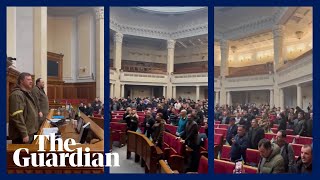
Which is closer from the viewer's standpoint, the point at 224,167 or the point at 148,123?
the point at 224,167

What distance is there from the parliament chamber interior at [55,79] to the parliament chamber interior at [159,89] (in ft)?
0.51

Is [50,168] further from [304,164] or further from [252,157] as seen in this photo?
[304,164]

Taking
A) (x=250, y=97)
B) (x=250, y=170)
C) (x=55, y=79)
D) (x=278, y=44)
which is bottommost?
(x=250, y=170)

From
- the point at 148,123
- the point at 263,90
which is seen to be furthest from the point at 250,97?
the point at 148,123

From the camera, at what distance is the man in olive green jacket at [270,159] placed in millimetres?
1884

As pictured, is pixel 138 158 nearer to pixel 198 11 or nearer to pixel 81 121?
pixel 81 121

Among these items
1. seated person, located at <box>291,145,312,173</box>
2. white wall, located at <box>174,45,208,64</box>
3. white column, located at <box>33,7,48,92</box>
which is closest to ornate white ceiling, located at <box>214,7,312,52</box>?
white wall, located at <box>174,45,208,64</box>

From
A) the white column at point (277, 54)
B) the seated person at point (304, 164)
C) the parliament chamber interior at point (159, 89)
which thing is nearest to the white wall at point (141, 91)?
the parliament chamber interior at point (159, 89)

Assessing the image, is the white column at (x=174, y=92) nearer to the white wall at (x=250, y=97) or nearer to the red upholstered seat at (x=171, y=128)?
the red upholstered seat at (x=171, y=128)

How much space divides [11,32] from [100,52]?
0.86 m

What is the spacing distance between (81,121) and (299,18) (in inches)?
72.0

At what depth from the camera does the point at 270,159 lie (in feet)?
6.31

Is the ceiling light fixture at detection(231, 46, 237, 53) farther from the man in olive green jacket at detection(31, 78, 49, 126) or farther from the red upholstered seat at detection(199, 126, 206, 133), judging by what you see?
the man in olive green jacket at detection(31, 78, 49, 126)

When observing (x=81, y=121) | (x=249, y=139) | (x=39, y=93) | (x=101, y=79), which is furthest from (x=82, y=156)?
(x=249, y=139)
